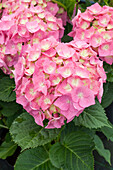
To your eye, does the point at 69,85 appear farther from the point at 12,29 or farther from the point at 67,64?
the point at 12,29

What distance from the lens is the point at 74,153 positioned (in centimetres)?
83

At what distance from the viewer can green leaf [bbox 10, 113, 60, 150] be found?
2.30 ft

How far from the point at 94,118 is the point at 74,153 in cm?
20

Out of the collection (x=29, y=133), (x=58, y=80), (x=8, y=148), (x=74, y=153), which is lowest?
(x=8, y=148)

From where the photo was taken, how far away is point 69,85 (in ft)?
1.91

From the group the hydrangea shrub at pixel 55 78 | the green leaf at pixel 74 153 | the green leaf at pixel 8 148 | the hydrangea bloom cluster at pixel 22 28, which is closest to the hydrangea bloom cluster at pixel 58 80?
the hydrangea shrub at pixel 55 78

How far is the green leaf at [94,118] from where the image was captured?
26.8 inches

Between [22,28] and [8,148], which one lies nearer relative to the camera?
[22,28]

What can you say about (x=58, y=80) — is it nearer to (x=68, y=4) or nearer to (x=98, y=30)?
(x=98, y=30)

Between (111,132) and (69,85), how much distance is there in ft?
1.36

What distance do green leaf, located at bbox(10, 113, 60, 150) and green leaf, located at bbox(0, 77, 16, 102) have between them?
0.10 m

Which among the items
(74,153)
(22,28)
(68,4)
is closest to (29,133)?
(74,153)

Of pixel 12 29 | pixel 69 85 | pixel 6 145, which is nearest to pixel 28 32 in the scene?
pixel 12 29

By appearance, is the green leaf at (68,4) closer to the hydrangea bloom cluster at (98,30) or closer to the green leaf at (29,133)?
the hydrangea bloom cluster at (98,30)
